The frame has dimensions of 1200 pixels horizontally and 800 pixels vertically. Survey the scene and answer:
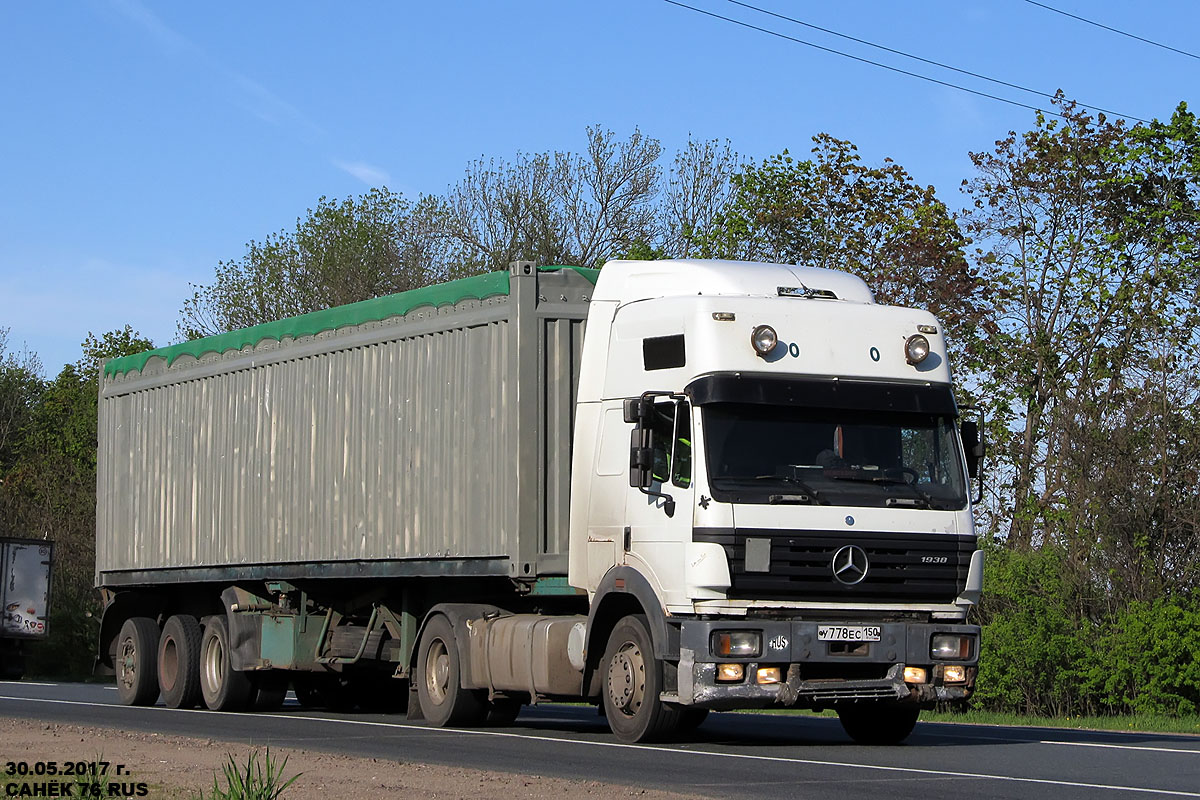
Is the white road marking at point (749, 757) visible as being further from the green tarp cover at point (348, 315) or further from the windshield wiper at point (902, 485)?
the green tarp cover at point (348, 315)

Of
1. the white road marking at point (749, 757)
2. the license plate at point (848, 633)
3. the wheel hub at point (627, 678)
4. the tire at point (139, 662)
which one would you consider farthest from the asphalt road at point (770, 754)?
the tire at point (139, 662)

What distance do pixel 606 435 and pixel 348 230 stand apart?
3971 cm

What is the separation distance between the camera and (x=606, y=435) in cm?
1512

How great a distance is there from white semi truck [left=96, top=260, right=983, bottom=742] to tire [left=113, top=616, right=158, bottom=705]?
1771mm

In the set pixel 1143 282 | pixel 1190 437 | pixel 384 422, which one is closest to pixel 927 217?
pixel 1143 282

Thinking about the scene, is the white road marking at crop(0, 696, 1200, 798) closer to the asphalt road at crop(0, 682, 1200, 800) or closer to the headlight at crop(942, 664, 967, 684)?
the asphalt road at crop(0, 682, 1200, 800)

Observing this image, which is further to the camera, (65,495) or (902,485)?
(65,495)

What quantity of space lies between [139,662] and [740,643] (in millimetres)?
10615

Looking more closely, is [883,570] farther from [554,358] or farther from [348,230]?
[348,230]

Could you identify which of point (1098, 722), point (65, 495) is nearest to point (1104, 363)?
point (1098, 722)

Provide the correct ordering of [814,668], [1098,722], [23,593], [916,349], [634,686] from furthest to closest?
1. [23,593]
2. [1098,722]
3. [916,349]
4. [634,686]
5. [814,668]

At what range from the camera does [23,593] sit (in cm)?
3516

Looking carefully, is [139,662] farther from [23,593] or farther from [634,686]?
[23,593]

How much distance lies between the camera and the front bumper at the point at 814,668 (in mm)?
13641
